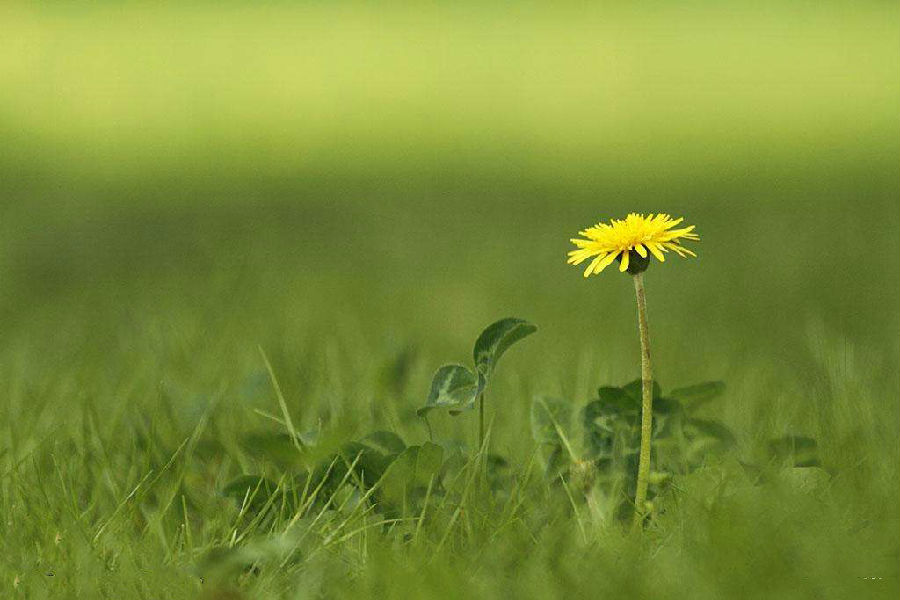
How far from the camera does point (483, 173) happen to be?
657 centimetres

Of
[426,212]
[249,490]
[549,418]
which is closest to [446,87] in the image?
[426,212]

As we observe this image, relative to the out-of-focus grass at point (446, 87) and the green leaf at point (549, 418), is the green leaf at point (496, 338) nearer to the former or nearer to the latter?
the green leaf at point (549, 418)

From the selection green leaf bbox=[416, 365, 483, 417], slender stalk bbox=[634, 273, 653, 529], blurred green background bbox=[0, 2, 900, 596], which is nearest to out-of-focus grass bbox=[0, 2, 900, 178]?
blurred green background bbox=[0, 2, 900, 596]

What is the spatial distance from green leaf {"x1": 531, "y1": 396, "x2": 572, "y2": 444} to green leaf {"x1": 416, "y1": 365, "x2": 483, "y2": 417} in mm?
154

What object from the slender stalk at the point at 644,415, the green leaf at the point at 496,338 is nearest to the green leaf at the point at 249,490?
the green leaf at the point at 496,338

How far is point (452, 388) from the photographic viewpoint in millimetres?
2131

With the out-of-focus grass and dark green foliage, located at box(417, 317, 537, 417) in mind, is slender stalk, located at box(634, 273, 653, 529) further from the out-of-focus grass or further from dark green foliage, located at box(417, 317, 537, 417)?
the out-of-focus grass

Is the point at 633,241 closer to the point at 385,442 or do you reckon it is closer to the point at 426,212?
the point at 385,442

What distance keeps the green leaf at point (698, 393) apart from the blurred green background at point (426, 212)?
0.62ft

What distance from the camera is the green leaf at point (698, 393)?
2.21 metres

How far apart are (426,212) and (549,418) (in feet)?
10.9

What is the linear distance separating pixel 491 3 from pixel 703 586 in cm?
1243

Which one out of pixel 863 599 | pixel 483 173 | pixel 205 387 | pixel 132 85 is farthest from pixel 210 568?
pixel 132 85

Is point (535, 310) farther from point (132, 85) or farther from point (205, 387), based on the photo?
point (132, 85)
